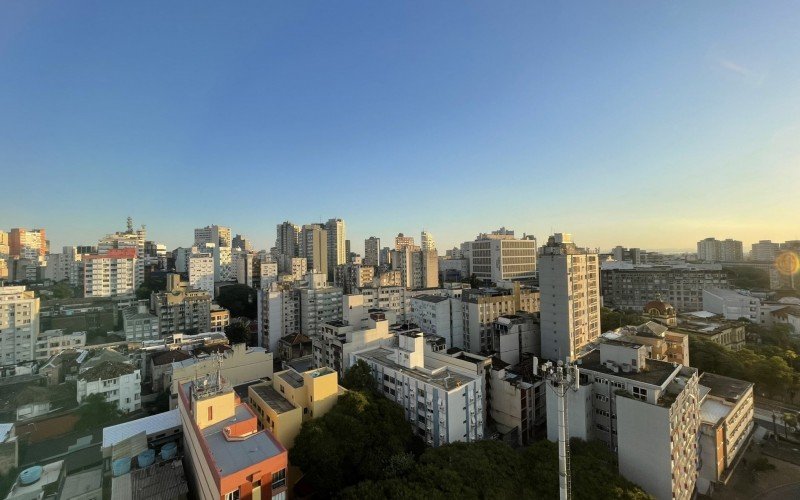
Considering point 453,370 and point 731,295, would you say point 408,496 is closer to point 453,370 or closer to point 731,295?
point 453,370

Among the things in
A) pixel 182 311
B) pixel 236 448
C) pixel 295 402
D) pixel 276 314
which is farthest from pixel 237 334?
pixel 236 448

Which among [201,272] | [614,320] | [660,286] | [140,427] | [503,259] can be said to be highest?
[503,259]

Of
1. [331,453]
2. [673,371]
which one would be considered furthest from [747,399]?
[331,453]

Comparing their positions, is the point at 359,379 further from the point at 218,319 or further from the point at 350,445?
the point at 218,319

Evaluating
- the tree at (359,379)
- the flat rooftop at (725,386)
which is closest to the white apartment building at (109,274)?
the tree at (359,379)

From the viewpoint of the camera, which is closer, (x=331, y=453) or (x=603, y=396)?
(x=331, y=453)

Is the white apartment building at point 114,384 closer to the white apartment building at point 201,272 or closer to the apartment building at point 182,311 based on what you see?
the apartment building at point 182,311

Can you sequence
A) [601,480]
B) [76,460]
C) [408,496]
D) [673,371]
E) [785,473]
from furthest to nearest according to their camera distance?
[76,460], [785,473], [673,371], [601,480], [408,496]
